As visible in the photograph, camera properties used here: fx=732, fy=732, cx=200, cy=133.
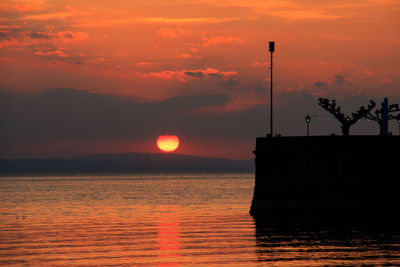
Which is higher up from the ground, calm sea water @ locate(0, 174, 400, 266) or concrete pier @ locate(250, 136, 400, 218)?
concrete pier @ locate(250, 136, 400, 218)

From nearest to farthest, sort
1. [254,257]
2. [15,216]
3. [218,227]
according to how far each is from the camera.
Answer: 1. [254,257]
2. [218,227]
3. [15,216]

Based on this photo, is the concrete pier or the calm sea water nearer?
the calm sea water

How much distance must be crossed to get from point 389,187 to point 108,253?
26292mm

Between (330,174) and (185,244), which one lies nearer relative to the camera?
(185,244)

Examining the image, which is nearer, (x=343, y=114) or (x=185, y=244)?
(x=185, y=244)

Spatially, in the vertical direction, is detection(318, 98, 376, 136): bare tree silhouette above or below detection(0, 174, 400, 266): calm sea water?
above

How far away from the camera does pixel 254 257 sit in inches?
1521

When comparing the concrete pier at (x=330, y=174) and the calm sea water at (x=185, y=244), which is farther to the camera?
the concrete pier at (x=330, y=174)

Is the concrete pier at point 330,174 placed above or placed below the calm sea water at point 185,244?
above

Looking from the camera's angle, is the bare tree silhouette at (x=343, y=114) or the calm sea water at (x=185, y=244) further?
the bare tree silhouette at (x=343, y=114)

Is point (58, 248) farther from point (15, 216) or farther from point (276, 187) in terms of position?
point (15, 216)

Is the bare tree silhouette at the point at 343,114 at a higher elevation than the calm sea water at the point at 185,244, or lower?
higher

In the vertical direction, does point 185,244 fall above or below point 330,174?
below

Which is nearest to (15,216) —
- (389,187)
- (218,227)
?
(218,227)
